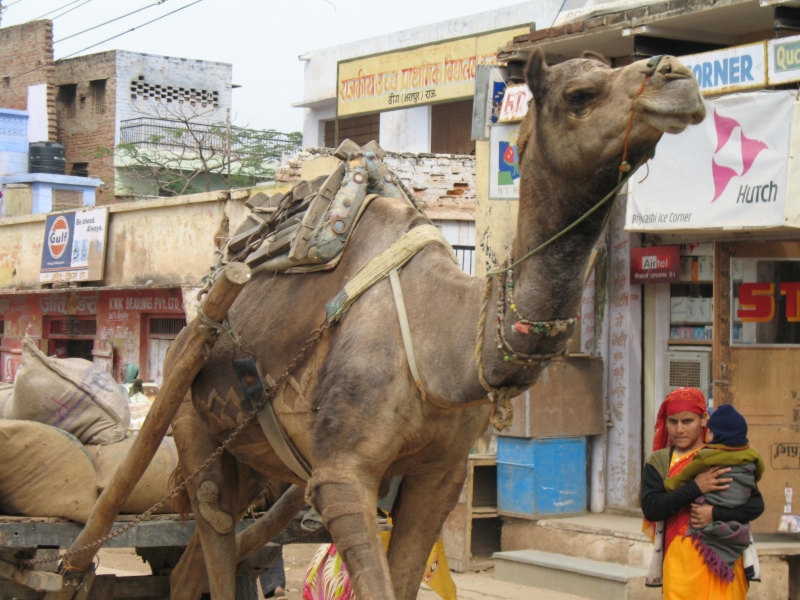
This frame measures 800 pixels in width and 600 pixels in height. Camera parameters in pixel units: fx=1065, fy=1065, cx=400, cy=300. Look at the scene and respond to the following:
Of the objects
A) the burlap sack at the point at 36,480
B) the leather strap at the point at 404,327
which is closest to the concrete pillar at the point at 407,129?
the burlap sack at the point at 36,480

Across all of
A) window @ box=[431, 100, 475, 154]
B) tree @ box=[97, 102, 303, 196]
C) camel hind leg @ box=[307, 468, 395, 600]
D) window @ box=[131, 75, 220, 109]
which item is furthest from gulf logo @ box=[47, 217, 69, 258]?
camel hind leg @ box=[307, 468, 395, 600]

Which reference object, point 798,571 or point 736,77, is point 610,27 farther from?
point 798,571

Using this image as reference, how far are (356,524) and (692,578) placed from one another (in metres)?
2.24

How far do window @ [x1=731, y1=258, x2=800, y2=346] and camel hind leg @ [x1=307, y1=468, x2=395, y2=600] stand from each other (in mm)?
5825

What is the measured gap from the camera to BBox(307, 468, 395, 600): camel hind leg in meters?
3.76

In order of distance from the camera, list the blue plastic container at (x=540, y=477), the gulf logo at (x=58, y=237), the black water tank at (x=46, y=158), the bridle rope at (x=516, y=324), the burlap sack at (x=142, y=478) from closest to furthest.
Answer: the bridle rope at (x=516, y=324), the burlap sack at (x=142, y=478), the blue plastic container at (x=540, y=477), the gulf logo at (x=58, y=237), the black water tank at (x=46, y=158)

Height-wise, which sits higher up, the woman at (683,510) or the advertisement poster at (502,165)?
the advertisement poster at (502,165)

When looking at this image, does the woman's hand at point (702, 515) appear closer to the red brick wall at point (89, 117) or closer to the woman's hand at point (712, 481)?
the woman's hand at point (712, 481)

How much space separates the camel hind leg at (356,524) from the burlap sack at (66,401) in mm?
2178

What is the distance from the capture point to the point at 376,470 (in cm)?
388

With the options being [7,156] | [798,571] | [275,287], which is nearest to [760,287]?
[798,571]

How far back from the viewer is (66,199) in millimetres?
26828

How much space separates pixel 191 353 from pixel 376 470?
1.11 m

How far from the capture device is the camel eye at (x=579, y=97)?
10.4 feet
